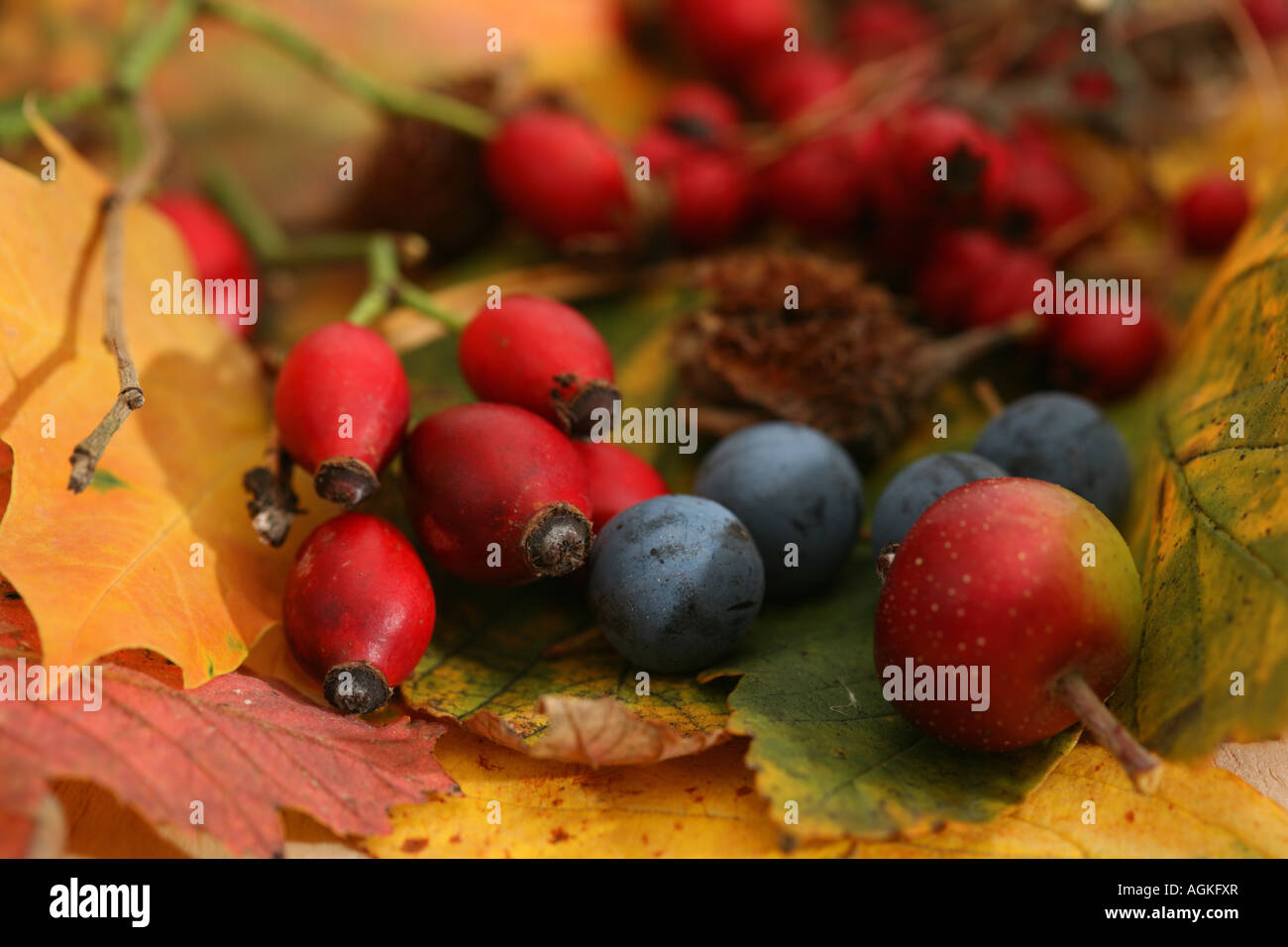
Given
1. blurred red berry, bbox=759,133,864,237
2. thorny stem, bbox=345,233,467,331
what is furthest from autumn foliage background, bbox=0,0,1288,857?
blurred red berry, bbox=759,133,864,237

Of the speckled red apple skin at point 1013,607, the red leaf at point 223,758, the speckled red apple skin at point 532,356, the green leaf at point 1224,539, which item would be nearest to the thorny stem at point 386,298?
the speckled red apple skin at point 532,356

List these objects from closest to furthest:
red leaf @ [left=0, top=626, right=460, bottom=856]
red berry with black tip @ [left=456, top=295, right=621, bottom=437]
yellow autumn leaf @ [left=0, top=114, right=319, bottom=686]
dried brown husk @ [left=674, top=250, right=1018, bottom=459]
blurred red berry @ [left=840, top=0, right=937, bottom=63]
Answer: red leaf @ [left=0, top=626, right=460, bottom=856] < yellow autumn leaf @ [left=0, top=114, right=319, bottom=686] < red berry with black tip @ [left=456, top=295, right=621, bottom=437] < dried brown husk @ [left=674, top=250, right=1018, bottom=459] < blurred red berry @ [left=840, top=0, right=937, bottom=63]

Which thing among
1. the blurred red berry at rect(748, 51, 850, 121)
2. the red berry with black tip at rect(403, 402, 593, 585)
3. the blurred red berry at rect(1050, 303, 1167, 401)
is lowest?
the red berry with black tip at rect(403, 402, 593, 585)

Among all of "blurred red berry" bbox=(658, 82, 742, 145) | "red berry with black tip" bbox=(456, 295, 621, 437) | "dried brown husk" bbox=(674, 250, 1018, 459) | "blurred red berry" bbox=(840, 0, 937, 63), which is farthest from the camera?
"blurred red berry" bbox=(840, 0, 937, 63)

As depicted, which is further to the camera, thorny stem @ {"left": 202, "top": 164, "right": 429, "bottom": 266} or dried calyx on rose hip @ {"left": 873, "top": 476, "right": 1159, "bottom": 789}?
thorny stem @ {"left": 202, "top": 164, "right": 429, "bottom": 266}

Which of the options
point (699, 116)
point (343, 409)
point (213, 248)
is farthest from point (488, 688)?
point (699, 116)

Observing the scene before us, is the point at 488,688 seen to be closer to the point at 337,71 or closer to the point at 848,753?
the point at 848,753

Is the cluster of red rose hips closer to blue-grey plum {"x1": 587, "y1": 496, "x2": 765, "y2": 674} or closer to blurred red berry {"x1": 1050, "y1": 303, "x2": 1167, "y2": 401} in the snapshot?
blue-grey plum {"x1": 587, "y1": 496, "x2": 765, "y2": 674}

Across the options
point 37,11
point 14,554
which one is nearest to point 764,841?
point 14,554
